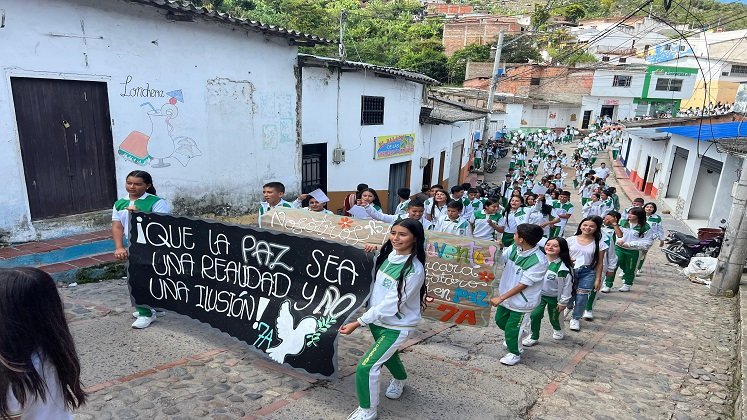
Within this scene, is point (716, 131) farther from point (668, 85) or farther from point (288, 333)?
point (668, 85)

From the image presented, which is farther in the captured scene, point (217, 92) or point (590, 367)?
point (217, 92)

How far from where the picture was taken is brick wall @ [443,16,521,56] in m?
57.1

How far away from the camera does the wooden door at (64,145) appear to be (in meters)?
6.06

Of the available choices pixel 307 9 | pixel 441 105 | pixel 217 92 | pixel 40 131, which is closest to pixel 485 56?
pixel 307 9

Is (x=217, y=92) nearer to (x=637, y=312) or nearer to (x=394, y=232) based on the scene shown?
(x=394, y=232)

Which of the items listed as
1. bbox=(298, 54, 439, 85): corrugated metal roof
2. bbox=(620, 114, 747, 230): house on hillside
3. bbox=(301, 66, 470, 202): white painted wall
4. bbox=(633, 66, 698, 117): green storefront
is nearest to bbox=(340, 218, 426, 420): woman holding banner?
bbox=(298, 54, 439, 85): corrugated metal roof

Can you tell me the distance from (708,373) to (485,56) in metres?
46.1

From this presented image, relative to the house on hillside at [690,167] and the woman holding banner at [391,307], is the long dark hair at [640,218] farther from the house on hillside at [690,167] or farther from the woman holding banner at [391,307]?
the woman holding banner at [391,307]

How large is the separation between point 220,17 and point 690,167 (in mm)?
16524

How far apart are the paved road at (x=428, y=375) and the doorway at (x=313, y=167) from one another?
248 inches

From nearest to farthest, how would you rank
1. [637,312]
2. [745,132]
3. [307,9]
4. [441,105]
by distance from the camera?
[637,312]
[745,132]
[441,105]
[307,9]

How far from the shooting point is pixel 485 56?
46.6 meters

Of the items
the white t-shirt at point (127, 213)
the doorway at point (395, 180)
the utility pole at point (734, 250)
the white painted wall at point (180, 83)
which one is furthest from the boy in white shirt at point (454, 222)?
the doorway at point (395, 180)

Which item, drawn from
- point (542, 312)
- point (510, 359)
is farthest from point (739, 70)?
point (510, 359)
